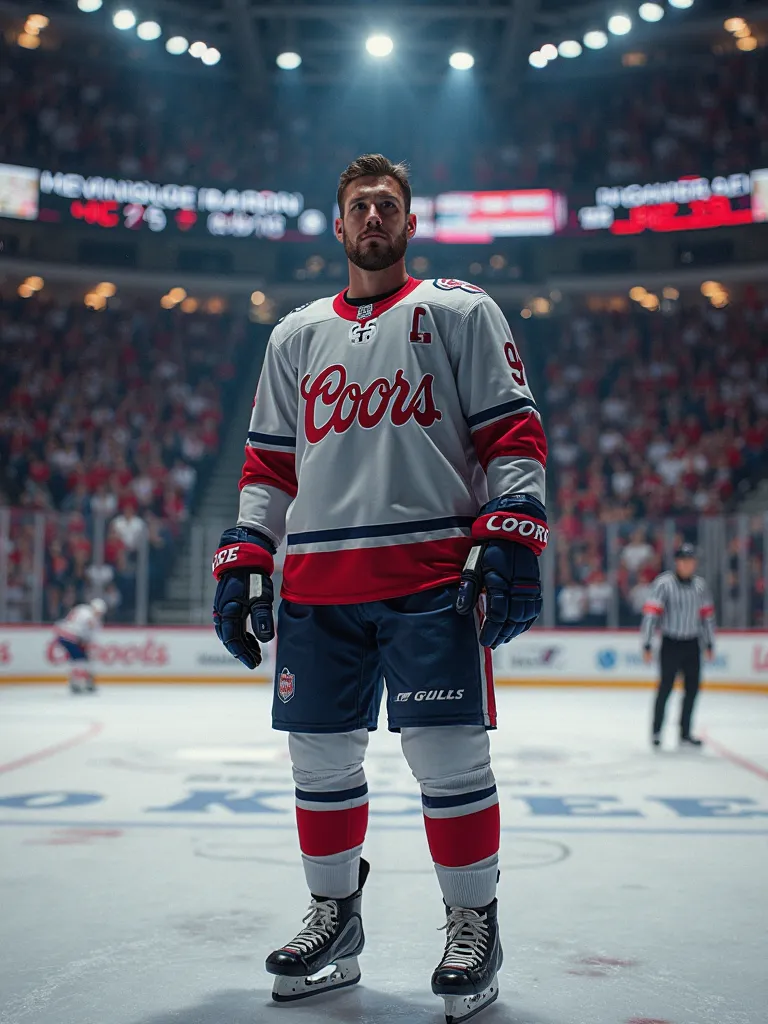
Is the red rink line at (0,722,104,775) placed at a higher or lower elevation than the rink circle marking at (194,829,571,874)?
lower

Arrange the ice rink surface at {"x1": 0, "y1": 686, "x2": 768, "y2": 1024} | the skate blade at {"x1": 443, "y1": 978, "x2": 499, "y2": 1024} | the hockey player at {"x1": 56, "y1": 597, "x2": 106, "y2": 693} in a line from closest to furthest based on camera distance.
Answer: the skate blade at {"x1": 443, "y1": 978, "x2": 499, "y2": 1024}
the ice rink surface at {"x1": 0, "y1": 686, "x2": 768, "y2": 1024}
the hockey player at {"x1": 56, "y1": 597, "x2": 106, "y2": 693}

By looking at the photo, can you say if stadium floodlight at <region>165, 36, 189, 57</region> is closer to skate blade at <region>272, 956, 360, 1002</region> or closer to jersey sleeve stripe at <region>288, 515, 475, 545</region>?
jersey sleeve stripe at <region>288, 515, 475, 545</region>

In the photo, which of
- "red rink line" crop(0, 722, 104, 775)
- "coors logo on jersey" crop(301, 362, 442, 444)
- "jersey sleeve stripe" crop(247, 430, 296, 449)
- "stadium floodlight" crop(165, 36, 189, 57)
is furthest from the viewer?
"stadium floodlight" crop(165, 36, 189, 57)

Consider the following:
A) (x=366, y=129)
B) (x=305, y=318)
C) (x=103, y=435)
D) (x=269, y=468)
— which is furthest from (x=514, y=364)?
(x=366, y=129)

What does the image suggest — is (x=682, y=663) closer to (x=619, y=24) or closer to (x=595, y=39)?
(x=619, y=24)

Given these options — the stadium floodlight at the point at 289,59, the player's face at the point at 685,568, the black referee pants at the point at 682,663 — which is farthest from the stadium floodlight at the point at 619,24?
the black referee pants at the point at 682,663

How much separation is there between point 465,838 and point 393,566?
2.01 feet

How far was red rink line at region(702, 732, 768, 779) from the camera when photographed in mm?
6395

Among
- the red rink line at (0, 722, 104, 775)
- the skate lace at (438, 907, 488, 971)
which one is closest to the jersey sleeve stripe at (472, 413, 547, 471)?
the skate lace at (438, 907, 488, 971)

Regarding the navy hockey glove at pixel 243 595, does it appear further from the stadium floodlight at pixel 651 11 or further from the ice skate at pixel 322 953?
the stadium floodlight at pixel 651 11

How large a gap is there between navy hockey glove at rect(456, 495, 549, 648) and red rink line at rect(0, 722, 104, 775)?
4447 millimetres

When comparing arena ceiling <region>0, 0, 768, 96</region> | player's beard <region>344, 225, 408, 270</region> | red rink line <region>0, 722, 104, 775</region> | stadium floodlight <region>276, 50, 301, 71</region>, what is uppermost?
arena ceiling <region>0, 0, 768, 96</region>

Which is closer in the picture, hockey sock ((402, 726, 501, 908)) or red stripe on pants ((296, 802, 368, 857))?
hockey sock ((402, 726, 501, 908))

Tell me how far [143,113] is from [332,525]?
71.1 ft
